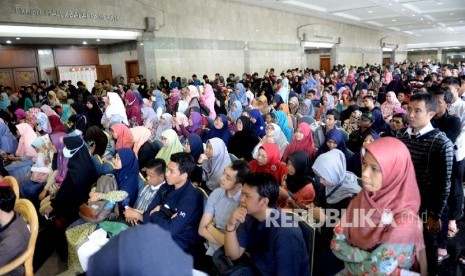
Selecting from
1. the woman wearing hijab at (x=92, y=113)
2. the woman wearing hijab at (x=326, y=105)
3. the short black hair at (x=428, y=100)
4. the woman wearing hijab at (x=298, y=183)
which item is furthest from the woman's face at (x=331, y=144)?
the woman wearing hijab at (x=92, y=113)

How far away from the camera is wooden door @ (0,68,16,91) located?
11086mm

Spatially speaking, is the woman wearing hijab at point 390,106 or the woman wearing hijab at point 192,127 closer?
the woman wearing hijab at point 192,127

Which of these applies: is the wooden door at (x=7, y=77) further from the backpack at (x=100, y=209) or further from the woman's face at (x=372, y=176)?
the woman's face at (x=372, y=176)

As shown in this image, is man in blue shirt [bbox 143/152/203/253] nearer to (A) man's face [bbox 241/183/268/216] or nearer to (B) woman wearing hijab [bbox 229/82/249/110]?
(A) man's face [bbox 241/183/268/216]

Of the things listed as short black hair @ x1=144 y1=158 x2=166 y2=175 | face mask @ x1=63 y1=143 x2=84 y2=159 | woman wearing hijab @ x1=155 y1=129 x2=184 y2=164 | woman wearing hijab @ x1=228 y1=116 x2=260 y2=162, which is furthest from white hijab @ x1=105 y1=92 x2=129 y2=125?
short black hair @ x1=144 y1=158 x2=166 y2=175

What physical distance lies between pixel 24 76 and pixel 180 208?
12022mm

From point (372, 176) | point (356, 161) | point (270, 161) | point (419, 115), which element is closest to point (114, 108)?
point (270, 161)

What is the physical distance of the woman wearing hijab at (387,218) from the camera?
1459mm

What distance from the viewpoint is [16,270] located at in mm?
2322

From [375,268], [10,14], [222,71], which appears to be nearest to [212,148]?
[375,268]

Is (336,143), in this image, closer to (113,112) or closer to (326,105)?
(326,105)

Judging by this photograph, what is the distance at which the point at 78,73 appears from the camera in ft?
41.4

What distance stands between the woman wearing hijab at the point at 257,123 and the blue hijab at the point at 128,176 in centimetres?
264

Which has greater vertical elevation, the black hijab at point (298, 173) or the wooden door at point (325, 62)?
the wooden door at point (325, 62)
